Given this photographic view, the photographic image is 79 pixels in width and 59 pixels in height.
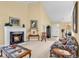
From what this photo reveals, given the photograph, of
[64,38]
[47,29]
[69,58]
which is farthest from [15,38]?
[69,58]

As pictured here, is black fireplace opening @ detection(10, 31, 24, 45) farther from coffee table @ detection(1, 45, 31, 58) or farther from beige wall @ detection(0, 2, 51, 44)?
coffee table @ detection(1, 45, 31, 58)

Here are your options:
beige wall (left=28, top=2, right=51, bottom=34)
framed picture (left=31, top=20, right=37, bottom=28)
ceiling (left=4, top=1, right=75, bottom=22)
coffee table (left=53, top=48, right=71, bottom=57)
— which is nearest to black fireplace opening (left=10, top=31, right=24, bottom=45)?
framed picture (left=31, top=20, right=37, bottom=28)

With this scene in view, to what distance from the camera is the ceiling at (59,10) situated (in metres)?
4.07

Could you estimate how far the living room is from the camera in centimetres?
358

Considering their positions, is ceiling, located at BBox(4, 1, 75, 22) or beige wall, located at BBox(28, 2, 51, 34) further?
ceiling, located at BBox(4, 1, 75, 22)

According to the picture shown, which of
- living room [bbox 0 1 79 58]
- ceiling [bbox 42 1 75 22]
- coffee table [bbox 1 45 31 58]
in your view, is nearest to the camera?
coffee table [bbox 1 45 31 58]

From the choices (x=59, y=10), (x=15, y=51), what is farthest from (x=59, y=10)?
(x=15, y=51)

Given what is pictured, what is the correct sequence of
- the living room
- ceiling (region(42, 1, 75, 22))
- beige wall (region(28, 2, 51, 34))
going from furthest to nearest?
ceiling (region(42, 1, 75, 22)), beige wall (region(28, 2, 51, 34)), the living room

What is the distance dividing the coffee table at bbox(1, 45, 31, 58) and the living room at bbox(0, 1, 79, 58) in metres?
0.09

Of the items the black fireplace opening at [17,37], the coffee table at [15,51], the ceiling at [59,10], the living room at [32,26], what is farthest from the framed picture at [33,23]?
the coffee table at [15,51]

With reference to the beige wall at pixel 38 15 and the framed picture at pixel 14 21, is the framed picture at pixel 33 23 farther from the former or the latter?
the framed picture at pixel 14 21

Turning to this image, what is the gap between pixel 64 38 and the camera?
3580mm

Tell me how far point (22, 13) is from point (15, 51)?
1.18 m

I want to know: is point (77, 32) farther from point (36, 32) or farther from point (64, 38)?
point (36, 32)
